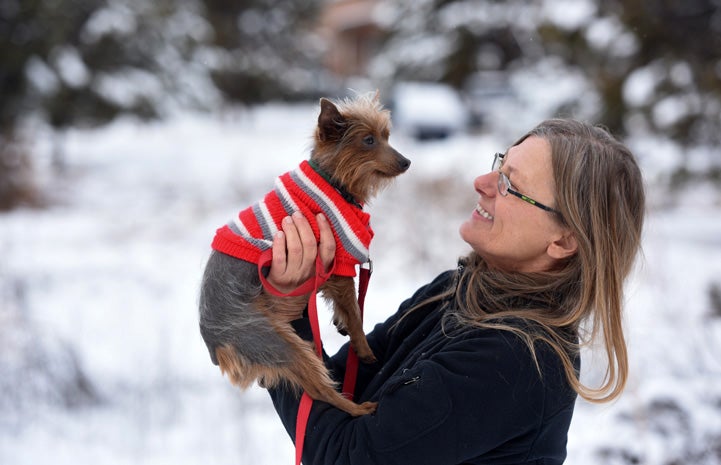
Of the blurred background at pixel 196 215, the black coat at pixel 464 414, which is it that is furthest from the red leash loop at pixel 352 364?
the blurred background at pixel 196 215

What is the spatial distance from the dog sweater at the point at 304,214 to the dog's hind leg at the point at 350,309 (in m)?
0.07

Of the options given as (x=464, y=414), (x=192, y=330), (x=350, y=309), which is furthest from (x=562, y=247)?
(x=192, y=330)

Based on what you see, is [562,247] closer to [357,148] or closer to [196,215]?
[357,148]

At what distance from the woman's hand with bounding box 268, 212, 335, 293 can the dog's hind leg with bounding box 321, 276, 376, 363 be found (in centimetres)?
15

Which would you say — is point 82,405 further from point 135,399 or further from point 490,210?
point 490,210

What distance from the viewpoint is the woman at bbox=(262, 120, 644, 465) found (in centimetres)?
170

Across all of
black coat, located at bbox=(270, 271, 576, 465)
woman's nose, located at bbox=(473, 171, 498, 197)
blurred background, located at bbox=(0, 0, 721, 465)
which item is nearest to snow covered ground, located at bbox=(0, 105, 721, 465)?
blurred background, located at bbox=(0, 0, 721, 465)

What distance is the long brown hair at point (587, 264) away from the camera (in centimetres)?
189

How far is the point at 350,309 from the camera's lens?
238 cm

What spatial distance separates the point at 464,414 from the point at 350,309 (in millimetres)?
783

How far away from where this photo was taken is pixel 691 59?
835 centimetres

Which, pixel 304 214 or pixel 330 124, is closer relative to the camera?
pixel 304 214

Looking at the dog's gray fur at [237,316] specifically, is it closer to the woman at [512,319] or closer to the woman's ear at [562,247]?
the woman at [512,319]

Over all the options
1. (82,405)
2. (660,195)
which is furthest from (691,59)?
(82,405)
